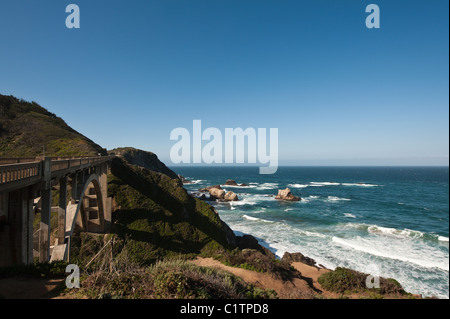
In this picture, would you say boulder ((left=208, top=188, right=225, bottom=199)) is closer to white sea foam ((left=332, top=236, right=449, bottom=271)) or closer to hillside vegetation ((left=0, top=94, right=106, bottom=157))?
white sea foam ((left=332, top=236, right=449, bottom=271))

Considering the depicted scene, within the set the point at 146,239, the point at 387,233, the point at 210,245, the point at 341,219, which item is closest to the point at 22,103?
the point at 146,239

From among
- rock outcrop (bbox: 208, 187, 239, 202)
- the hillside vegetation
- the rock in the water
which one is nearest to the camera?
the rock in the water

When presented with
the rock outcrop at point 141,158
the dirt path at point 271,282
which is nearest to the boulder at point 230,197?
the rock outcrop at point 141,158

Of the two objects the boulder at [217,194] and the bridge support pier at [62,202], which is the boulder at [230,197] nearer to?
the boulder at [217,194]

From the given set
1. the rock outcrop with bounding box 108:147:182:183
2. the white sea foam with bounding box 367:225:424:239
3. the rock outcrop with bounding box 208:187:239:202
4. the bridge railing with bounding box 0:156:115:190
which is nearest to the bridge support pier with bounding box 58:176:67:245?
the bridge railing with bounding box 0:156:115:190

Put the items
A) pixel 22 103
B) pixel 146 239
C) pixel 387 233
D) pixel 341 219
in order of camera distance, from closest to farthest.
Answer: pixel 146 239 < pixel 387 233 < pixel 341 219 < pixel 22 103

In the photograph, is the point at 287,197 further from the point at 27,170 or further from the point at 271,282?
the point at 27,170

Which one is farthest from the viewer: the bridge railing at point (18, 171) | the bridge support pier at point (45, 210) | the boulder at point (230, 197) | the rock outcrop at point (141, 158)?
the boulder at point (230, 197)

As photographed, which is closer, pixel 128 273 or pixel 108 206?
pixel 128 273

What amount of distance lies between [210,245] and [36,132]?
116 ft

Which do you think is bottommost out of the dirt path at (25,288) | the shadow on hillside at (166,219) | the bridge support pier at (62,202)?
the shadow on hillside at (166,219)

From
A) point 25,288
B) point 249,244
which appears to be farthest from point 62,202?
point 249,244

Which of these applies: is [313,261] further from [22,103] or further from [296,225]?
[22,103]

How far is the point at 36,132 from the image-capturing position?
33.5 meters
